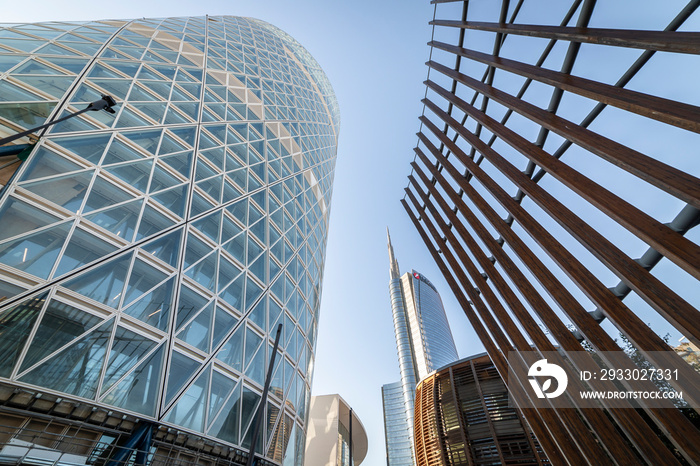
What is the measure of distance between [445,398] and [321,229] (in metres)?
18.1

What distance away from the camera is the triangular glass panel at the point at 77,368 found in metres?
6.98

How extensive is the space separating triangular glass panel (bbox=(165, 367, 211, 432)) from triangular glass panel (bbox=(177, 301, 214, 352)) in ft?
3.35

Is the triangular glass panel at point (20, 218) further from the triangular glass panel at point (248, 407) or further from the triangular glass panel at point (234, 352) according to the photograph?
the triangular glass panel at point (248, 407)

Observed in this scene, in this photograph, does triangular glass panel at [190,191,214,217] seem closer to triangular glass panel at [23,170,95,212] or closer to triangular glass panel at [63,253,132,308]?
triangular glass panel at [23,170,95,212]

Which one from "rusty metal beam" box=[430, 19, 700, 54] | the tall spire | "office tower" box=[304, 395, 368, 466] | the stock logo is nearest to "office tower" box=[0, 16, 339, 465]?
the stock logo

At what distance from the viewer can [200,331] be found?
11219 mm

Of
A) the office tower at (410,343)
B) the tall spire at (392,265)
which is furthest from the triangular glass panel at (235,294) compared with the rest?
the tall spire at (392,265)

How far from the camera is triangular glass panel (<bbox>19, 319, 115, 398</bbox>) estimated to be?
6984 mm

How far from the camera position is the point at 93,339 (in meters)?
8.06

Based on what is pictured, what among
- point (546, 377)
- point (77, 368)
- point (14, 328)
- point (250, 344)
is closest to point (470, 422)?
point (546, 377)

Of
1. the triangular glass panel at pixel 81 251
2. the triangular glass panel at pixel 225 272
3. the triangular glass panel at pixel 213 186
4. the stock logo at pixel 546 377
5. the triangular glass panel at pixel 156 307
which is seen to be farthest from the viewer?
the triangular glass panel at pixel 213 186

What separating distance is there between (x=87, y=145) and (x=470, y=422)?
23526mm

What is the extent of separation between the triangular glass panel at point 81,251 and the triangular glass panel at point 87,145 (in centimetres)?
336

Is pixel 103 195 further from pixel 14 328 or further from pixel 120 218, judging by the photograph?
pixel 14 328
